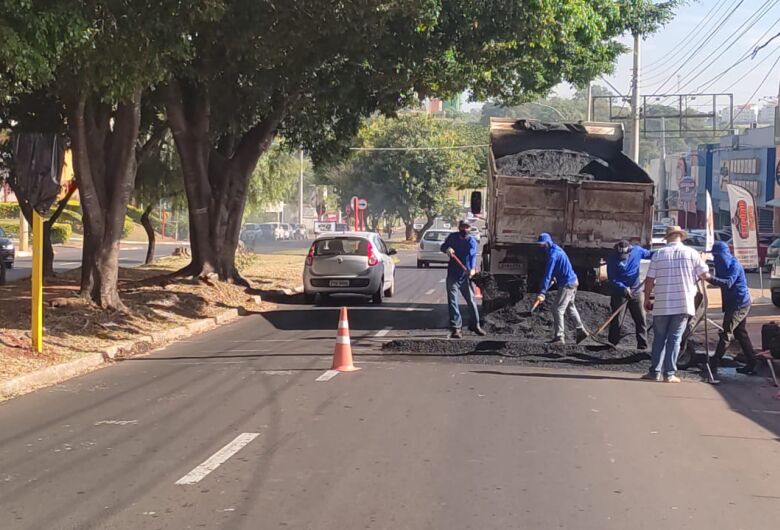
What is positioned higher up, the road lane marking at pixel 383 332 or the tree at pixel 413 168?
the tree at pixel 413 168

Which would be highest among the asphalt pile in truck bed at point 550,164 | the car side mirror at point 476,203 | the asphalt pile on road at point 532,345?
the asphalt pile in truck bed at point 550,164

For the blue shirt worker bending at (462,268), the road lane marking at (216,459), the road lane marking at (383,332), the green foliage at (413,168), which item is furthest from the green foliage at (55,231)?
the road lane marking at (216,459)

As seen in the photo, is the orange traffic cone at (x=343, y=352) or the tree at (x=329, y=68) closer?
the orange traffic cone at (x=343, y=352)

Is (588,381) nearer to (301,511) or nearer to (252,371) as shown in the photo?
(252,371)

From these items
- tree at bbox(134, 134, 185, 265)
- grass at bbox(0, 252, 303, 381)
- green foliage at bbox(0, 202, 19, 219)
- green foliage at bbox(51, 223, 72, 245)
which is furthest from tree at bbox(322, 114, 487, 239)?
grass at bbox(0, 252, 303, 381)

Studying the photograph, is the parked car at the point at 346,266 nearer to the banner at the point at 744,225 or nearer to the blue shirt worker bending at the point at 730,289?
the banner at the point at 744,225

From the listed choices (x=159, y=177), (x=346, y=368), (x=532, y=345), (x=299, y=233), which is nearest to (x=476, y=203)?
(x=532, y=345)

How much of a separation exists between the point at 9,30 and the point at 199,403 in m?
4.12

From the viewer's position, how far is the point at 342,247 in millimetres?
22172

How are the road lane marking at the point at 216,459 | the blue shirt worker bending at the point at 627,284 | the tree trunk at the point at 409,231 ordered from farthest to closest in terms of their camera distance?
1. the tree trunk at the point at 409,231
2. the blue shirt worker bending at the point at 627,284
3. the road lane marking at the point at 216,459

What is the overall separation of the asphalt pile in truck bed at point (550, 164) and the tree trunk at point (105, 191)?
20.8ft

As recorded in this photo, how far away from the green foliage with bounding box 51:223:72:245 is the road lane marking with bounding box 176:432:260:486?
169 ft

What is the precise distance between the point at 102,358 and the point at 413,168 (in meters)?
53.0

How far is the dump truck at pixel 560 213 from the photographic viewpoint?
16.2 m
